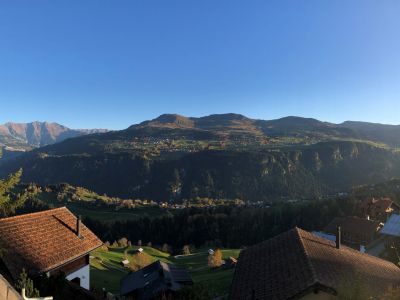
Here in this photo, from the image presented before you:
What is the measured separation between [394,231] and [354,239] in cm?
977

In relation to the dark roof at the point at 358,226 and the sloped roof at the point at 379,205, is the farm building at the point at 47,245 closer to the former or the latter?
the dark roof at the point at 358,226

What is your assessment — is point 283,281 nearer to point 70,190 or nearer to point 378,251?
point 378,251

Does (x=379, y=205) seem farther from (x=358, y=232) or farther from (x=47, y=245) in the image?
(x=47, y=245)

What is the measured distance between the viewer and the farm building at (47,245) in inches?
924

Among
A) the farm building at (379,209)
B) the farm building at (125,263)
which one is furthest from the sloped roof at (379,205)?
the farm building at (125,263)

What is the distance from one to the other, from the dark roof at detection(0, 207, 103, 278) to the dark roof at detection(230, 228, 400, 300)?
10924mm

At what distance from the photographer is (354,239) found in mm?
68188

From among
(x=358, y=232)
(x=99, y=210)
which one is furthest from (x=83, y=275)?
(x=99, y=210)

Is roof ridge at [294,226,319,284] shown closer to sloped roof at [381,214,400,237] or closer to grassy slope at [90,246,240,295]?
grassy slope at [90,246,240,295]

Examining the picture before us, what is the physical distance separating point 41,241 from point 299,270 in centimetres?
1574

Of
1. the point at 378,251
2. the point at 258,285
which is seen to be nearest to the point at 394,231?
the point at 378,251

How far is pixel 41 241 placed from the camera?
2633cm

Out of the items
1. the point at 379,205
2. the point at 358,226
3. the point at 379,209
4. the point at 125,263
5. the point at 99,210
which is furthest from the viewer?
the point at 99,210

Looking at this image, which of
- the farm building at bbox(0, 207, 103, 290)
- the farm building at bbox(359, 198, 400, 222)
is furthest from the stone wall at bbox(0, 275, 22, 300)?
the farm building at bbox(359, 198, 400, 222)
